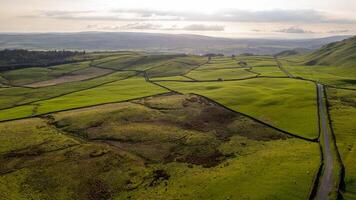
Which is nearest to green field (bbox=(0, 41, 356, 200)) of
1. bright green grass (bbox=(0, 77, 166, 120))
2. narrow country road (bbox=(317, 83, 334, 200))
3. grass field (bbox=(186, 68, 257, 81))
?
bright green grass (bbox=(0, 77, 166, 120))

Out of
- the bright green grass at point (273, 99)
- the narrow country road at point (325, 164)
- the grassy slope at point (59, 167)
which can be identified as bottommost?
the grassy slope at point (59, 167)

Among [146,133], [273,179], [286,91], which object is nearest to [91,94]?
[146,133]

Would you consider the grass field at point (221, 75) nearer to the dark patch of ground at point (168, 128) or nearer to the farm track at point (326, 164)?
the dark patch of ground at point (168, 128)

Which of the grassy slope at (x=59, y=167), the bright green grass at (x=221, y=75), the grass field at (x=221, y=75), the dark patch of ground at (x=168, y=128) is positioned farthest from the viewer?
the bright green grass at (x=221, y=75)

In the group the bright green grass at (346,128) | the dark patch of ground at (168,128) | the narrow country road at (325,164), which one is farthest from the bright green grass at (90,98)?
the narrow country road at (325,164)

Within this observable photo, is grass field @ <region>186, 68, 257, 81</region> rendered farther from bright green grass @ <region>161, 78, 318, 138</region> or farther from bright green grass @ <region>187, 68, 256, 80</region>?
bright green grass @ <region>161, 78, 318, 138</region>

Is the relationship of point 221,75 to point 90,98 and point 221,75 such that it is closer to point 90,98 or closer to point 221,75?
point 221,75
